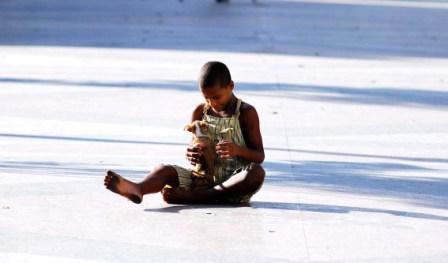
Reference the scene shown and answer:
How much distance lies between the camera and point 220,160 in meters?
8.10

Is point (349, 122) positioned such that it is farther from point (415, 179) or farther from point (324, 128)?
point (415, 179)

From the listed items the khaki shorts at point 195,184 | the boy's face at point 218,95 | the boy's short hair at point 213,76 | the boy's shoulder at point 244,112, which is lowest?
the khaki shorts at point 195,184

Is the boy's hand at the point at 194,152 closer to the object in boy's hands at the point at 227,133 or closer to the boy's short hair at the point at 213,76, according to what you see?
the object in boy's hands at the point at 227,133

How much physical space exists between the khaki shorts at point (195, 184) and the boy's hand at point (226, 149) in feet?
1.12

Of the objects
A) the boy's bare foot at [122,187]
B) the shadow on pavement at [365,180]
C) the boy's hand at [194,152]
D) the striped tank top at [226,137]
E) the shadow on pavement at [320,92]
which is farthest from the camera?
the shadow on pavement at [320,92]

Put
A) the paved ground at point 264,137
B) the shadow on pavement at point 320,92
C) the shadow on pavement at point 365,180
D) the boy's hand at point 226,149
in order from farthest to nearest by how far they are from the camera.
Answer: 1. the shadow on pavement at point 320,92
2. the shadow on pavement at point 365,180
3. the boy's hand at point 226,149
4. the paved ground at point 264,137

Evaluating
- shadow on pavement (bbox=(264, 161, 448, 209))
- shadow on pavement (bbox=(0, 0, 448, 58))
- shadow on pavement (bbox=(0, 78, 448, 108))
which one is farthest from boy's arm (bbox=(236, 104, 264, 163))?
shadow on pavement (bbox=(0, 0, 448, 58))

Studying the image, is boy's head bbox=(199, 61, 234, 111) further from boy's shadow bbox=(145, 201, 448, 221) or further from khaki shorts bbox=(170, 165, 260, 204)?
boy's shadow bbox=(145, 201, 448, 221)

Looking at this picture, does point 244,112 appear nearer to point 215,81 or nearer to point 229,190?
point 215,81

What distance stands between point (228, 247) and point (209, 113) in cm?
144

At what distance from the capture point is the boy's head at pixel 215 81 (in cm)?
779

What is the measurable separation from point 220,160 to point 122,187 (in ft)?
2.33

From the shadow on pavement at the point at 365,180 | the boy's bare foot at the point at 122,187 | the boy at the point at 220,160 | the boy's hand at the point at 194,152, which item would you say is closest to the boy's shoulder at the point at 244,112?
the boy at the point at 220,160

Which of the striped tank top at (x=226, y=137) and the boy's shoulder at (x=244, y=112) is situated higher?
the boy's shoulder at (x=244, y=112)
